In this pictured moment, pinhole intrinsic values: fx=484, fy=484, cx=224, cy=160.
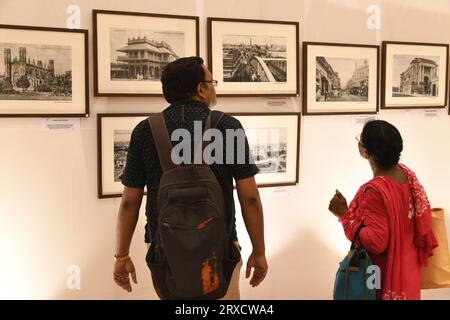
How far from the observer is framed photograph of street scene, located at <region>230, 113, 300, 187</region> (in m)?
2.96

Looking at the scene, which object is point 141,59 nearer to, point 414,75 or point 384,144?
point 384,144

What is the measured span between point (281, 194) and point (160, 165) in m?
1.27

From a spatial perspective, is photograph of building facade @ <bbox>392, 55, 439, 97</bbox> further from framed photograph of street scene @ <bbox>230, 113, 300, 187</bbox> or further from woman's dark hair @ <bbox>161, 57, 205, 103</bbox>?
woman's dark hair @ <bbox>161, 57, 205, 103</bbox>

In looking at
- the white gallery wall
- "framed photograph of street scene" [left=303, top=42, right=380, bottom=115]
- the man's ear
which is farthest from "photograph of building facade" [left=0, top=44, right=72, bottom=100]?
"framed photograph of street scene" [left=303, top=42, right=380, bottom=115]

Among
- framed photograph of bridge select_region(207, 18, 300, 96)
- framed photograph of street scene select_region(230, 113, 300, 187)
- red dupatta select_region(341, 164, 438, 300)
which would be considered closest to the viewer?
red dupatta select_region(341, 164, 438, 300)

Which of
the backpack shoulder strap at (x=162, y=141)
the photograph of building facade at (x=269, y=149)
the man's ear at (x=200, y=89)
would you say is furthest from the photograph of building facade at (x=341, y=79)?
the backpack shoulder strap at (x=162, y=141)

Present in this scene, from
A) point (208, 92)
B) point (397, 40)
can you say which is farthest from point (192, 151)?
point (397, 40)

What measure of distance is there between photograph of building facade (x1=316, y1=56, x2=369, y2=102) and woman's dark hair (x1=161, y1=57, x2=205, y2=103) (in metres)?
1.31

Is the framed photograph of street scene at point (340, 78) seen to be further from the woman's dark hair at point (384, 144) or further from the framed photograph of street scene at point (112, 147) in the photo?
the framed photograph of street scene at point (112, 147)

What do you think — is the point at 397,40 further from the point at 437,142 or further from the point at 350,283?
the point at 350,283

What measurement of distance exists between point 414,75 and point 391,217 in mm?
1534

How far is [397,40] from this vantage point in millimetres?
3301

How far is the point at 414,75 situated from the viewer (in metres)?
3.35

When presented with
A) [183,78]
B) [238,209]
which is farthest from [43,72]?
[238,209]
